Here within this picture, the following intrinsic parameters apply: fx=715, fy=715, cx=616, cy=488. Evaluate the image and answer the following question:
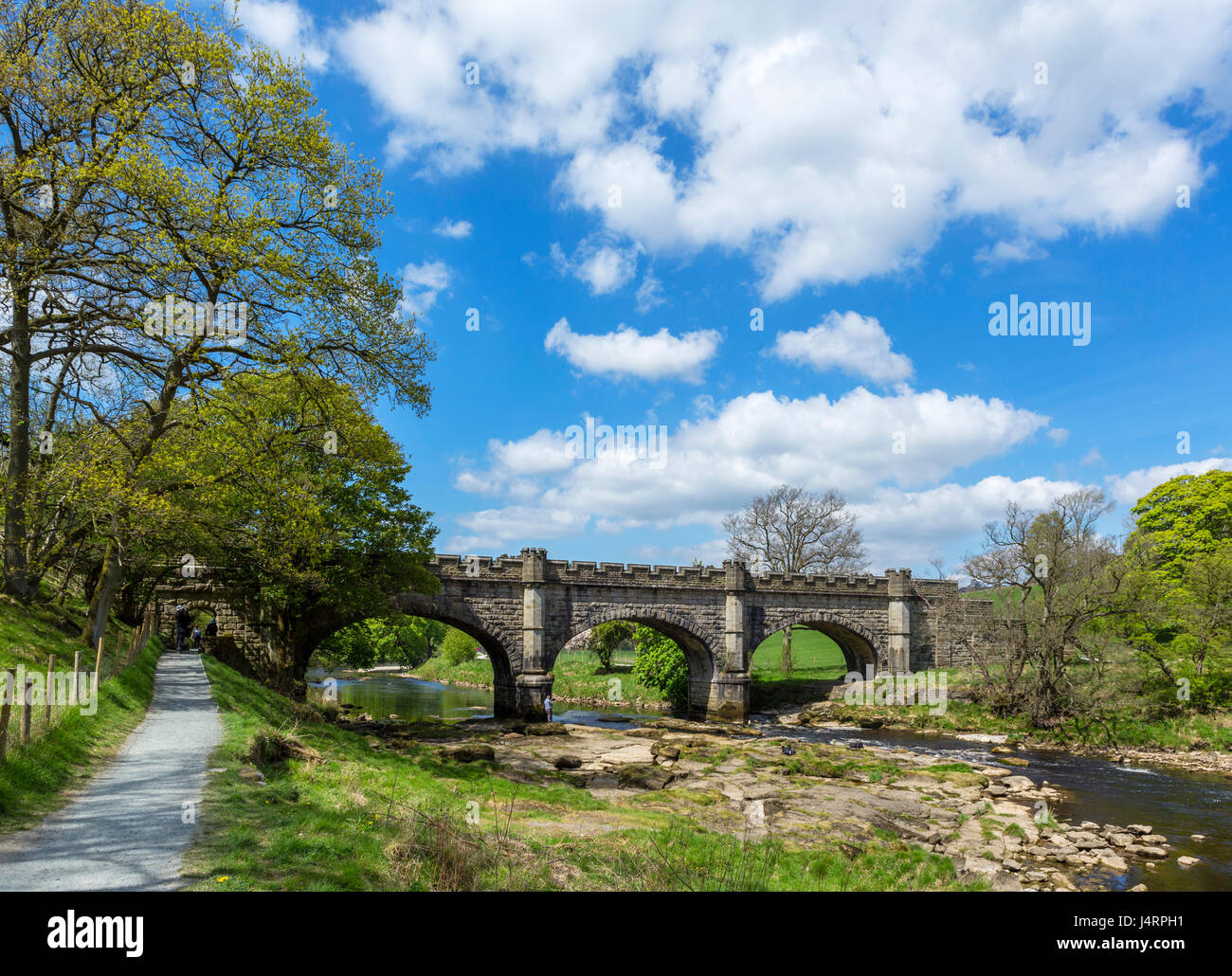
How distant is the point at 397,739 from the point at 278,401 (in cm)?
1159

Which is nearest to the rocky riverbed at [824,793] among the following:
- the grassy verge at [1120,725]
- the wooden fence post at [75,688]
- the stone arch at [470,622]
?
the stone arch at [470,622]

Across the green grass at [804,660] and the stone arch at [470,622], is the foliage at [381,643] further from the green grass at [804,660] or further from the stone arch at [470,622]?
the green grass at [804,660]

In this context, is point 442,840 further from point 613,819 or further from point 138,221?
point 138,221

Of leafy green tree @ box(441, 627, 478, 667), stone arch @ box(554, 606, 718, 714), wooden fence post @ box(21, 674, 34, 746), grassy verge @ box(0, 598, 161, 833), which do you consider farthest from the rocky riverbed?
leafy green tree @ box(441, 627, 478, 667)

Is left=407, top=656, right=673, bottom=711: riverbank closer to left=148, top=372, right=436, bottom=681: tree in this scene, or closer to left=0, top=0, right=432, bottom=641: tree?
left=148, top=372, right=436, bottom=681: tree

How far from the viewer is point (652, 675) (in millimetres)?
41906

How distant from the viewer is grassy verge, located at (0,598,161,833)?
7.96 m

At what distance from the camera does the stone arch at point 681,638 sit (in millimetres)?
33000

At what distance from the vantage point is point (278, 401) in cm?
1866

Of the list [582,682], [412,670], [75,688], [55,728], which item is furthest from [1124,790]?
[412,670]

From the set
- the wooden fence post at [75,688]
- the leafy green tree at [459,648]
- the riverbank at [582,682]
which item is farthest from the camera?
the leafy green tree at [459,648]

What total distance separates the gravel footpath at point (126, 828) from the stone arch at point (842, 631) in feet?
94.2
